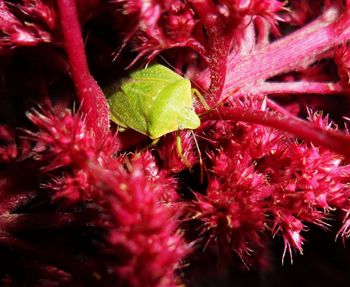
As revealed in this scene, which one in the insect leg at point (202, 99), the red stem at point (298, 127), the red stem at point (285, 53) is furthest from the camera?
the red stem at point (285, 53)

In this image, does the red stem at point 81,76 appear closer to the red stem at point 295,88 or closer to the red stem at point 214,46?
the red stem at point 214,46

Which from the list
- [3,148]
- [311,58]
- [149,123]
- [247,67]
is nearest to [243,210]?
[149,123]

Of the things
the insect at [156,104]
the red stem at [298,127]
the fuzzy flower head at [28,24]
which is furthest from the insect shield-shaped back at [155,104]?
the fuzzy flower head at [28,24]

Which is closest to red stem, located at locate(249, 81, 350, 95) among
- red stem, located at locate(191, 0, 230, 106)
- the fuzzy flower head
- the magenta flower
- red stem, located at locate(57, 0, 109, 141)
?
the magenta flower

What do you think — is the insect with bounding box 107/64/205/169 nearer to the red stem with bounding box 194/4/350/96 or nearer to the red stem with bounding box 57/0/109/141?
the red stem with bounding box 57/0/109/141

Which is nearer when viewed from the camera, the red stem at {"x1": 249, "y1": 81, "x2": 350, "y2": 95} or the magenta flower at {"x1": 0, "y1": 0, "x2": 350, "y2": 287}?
the magenta flower at {"x1": 0, "y1": 0, "x2": 350, "y2": 287}

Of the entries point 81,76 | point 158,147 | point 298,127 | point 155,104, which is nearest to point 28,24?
point 81,76
